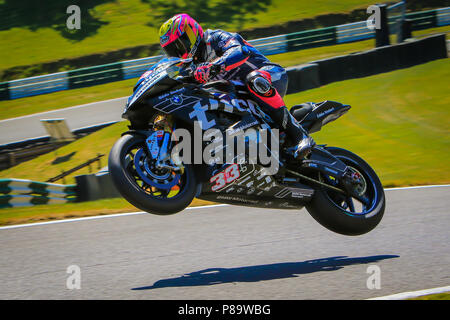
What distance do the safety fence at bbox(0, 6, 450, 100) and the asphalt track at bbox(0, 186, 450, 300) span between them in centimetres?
1095

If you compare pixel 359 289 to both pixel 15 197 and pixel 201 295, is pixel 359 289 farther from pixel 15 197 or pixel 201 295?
pixel 15 197

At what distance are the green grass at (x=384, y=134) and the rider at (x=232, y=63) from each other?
3.60 metres

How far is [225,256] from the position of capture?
511cm

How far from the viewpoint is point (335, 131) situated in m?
13.0

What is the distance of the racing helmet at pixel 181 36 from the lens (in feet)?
14.6

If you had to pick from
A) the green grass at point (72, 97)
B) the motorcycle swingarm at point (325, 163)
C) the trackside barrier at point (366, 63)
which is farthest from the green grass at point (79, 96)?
the motorcycle swingarm at point (325, 163)

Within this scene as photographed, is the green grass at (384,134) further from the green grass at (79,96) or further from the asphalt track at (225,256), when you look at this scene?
the green grass at (79,96)

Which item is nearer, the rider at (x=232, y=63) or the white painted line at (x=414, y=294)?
the white painted line at (x=414, y=294)

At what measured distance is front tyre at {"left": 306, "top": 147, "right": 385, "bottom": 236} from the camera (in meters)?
5.30

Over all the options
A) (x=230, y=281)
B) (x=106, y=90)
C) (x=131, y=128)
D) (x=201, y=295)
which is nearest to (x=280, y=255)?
(x=230, y=281)

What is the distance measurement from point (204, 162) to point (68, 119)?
10587mm

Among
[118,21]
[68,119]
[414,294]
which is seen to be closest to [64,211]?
[414,294]

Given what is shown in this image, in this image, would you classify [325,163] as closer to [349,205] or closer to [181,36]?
[349,205]
